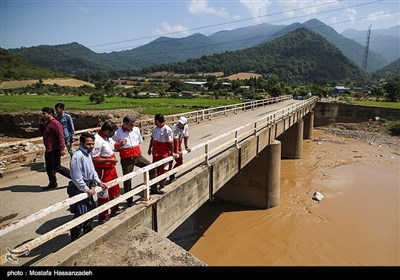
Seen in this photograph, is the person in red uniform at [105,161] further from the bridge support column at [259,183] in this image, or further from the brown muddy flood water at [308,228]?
the bridge support column at [259,183]

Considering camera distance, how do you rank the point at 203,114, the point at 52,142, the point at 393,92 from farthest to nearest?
the point at 393,92 < the point at 203,114 < the point at 52,142

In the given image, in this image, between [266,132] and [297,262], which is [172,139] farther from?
[266,132]

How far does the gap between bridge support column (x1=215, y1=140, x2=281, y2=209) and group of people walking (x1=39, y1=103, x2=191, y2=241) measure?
7.53m

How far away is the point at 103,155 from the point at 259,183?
10228mm

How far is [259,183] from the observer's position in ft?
47.0

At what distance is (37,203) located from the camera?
20.5 ft

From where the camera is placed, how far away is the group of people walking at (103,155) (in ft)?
14.9

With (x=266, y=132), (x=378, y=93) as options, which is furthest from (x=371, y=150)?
(x=378, y=93)

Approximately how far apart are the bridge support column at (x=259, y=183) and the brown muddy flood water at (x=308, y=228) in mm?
407

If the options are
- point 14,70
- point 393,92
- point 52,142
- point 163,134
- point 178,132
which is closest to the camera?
point 163,134

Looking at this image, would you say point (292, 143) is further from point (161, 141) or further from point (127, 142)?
point (127, 142)

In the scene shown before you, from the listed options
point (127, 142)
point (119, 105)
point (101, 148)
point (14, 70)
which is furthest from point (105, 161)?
point (14, 70)

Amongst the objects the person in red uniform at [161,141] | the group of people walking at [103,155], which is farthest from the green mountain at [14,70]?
the person in red uniform at [161,141]

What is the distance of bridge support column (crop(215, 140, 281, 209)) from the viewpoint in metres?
14.3
